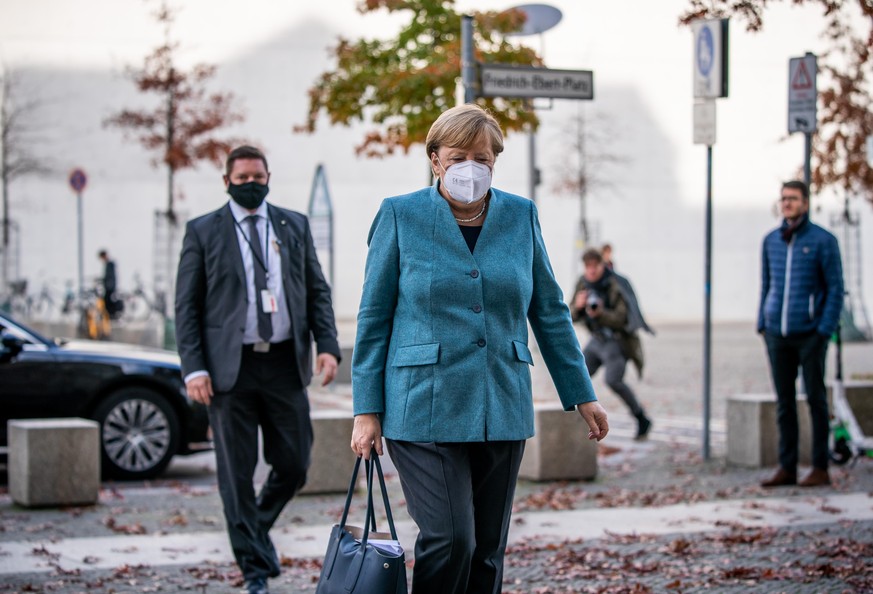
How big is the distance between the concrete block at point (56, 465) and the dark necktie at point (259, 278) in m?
3.31

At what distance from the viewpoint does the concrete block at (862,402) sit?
11750 mm

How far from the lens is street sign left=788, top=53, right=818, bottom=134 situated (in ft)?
34.8

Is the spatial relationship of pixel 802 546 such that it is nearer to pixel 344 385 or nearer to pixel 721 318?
pixel 344 385

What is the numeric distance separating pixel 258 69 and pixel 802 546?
3585cm

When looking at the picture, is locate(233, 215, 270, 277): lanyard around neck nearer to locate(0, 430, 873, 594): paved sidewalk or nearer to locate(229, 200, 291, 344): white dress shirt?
locate(229, 200, 291, 344): white dress shirt

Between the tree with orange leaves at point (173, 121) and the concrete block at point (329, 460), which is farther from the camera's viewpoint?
the tree with orange leaves at point (173, 121)

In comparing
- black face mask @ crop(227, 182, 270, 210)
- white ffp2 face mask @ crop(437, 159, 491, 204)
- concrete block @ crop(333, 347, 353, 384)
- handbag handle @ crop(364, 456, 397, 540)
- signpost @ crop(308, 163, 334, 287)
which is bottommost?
concrete block @ crop(333, 347, 353, 384)

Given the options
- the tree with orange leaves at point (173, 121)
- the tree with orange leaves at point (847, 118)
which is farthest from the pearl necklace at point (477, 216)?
the tree with orange leaves at point (173, 121)

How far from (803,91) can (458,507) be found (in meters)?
7.36

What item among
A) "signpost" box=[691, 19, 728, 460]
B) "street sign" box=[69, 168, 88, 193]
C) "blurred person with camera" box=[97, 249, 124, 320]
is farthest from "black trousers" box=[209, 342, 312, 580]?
"blurred person with camera" box=[97, 249, 124, 320]

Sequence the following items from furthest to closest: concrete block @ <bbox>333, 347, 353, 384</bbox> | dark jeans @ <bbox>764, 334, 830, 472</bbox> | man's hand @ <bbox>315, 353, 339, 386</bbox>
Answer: concrete block @ <bbox>333, 347, 353, 384</bbox> → dark jeans @ <bbox>764, 334, 830, 472</bbox> → man's hand @ <bbox>315, 353, 339, 386</bbox>

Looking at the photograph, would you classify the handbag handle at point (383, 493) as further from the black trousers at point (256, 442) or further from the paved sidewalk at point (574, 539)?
the paved sidewalk at point (574, 539)

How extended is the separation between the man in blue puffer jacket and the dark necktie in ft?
14.0

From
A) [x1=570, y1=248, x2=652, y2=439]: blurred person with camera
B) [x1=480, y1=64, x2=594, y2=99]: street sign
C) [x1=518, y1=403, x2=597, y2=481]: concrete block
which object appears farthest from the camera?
[x1=570, y1=248, x2=652, y2=439]: blurred person with camera
